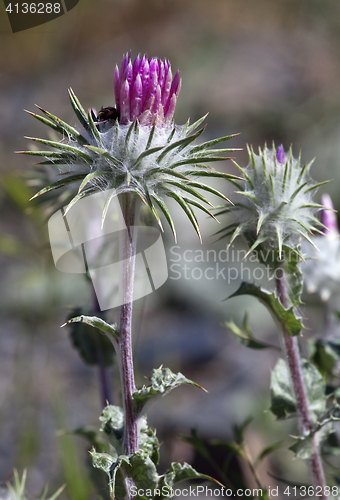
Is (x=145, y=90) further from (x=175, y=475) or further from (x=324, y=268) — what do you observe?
(x=324, y=268)

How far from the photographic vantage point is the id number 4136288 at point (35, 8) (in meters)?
2.13

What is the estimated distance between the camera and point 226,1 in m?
8.30

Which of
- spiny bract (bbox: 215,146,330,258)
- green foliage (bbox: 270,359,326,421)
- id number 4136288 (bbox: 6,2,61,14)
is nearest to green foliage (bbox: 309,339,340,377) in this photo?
green foliage (bbox: 270,359,326,421)

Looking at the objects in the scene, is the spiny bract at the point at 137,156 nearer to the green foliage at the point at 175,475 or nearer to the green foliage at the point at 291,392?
the green foliage at the point at 175,475

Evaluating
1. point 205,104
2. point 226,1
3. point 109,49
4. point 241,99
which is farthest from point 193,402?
point 226,1

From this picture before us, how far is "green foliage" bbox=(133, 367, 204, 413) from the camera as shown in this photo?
47.3 inches

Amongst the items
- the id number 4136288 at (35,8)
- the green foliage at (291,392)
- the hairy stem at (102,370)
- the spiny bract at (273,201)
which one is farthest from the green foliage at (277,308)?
the id number 4136288 at (35,8)

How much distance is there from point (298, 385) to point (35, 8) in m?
1.96

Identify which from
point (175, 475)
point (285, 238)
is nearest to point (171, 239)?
point (285, 238)

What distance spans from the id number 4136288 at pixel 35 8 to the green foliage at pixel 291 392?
185 cm

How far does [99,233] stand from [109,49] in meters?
7.26

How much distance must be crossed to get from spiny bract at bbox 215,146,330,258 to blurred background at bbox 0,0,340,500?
653 mm

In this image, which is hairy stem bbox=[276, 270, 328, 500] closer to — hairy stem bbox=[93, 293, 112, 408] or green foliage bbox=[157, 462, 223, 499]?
green foliage bbox=[157, 462, 223, 499]

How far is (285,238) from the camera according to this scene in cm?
154
